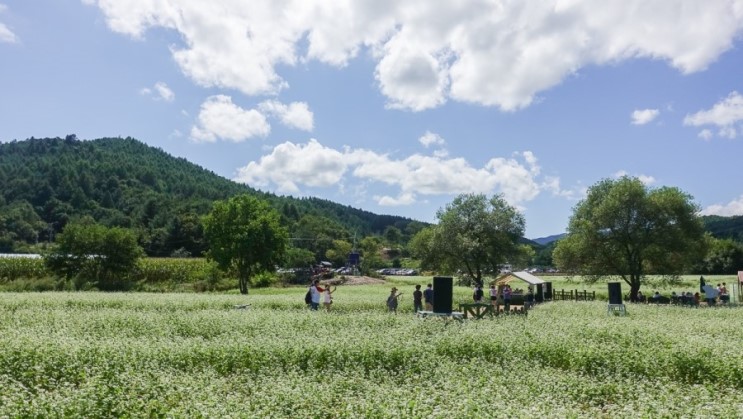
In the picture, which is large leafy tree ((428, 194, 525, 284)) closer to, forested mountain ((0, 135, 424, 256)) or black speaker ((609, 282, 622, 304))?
black speaker ((609, 282, 622, 304))

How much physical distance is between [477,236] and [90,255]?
42.0m

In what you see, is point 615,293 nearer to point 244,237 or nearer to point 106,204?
point 244,237

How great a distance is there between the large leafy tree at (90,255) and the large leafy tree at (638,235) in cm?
4753

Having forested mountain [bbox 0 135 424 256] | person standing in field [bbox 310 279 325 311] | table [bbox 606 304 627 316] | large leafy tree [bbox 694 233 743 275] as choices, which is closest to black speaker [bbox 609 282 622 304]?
table [bbox 606 304 627 316]

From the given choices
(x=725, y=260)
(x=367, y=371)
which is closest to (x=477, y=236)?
(x=367, y=371)

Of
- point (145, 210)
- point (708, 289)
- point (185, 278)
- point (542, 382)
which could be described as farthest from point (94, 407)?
point (145, 210)

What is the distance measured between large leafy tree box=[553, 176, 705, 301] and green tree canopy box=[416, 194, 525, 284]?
6866 millimetres

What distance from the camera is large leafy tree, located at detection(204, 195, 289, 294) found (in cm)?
5284

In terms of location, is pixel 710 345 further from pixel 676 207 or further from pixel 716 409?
pixel 676 207

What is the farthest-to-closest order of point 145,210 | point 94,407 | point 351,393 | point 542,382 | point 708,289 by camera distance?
point 145,210
point 708,289
point 542,382
point 351,393
point 94,407

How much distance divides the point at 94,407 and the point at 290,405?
329 cm

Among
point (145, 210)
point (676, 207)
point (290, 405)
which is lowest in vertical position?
point (290, 405)

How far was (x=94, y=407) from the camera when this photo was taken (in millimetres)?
8641

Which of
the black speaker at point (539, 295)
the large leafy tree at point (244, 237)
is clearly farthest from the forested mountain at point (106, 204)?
the black speaker at point (539, 295)
